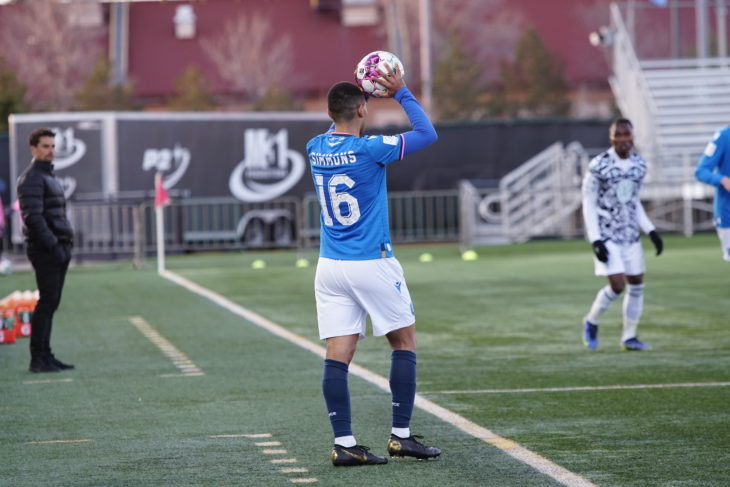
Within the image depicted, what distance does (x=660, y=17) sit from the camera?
62625 mm

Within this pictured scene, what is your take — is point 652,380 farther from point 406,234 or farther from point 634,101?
point 634,101

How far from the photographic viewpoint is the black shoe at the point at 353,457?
7055 mm

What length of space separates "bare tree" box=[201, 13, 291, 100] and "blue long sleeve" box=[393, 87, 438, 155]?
52.1m

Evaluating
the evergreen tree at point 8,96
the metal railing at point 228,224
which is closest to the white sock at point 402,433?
the metal railing at point 228,224

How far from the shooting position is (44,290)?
1168cm

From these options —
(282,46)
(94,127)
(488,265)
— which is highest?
(282,46)

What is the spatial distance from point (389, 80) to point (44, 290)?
17.8 feet

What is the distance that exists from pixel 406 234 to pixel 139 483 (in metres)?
24.6

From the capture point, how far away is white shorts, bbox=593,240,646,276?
11.8m

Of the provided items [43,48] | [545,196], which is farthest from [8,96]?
[43,48]

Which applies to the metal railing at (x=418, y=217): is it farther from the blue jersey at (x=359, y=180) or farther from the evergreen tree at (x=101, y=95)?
the blue jersey at (x=359, y=180)

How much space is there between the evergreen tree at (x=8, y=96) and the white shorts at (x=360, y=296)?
33711 mm

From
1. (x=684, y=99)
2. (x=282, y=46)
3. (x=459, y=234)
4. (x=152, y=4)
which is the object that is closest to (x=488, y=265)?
(x=459, y=234)

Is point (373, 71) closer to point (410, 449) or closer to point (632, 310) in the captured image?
point (410, 449)
